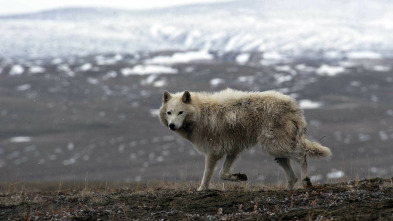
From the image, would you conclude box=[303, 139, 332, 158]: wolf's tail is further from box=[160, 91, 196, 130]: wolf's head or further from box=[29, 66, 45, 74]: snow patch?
box=[29, 66, 45, 74]: snow patch

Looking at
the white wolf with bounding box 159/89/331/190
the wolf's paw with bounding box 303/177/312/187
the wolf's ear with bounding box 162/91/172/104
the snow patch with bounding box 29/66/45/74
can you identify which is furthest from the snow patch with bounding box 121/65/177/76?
the wolf's paw with bounding box 303/177/312/187

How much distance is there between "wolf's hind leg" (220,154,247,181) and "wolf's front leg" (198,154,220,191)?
0.72ft

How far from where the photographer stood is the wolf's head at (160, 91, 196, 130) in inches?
443

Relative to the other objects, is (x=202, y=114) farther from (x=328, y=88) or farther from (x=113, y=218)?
(x=328, y=88)

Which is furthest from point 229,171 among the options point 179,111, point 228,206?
point 228,206

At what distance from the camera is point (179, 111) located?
37.4ft

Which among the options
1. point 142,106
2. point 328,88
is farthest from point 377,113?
point 142,106

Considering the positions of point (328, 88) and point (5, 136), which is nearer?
point (5, 136)

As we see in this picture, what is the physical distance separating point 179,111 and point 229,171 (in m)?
1.58

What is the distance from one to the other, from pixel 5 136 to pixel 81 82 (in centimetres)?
4360

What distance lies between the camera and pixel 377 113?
465 ft

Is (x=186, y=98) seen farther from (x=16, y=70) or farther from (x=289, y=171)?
(x=16, y=70)

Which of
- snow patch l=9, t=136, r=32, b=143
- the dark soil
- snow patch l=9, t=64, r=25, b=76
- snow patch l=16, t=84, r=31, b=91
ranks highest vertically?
snow patch l=9, t=64, r=25, b=76

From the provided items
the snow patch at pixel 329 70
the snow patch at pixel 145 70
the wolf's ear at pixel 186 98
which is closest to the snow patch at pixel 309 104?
the snow patch at pixel 329 70
